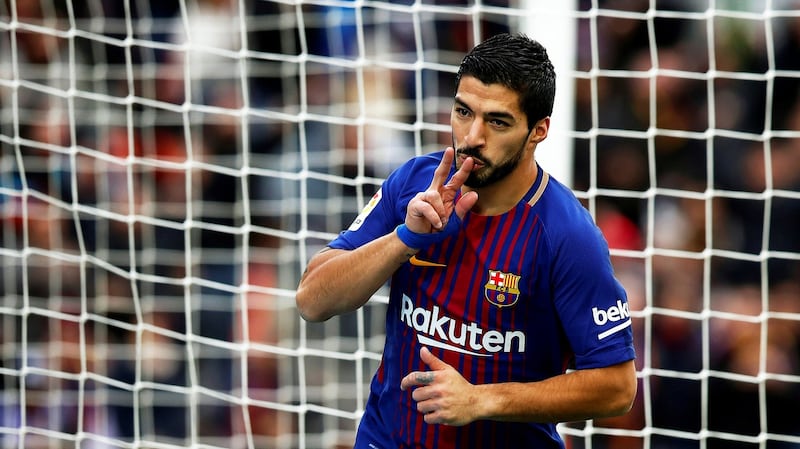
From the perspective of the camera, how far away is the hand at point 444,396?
7.62 feet

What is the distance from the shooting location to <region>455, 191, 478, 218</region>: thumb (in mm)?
2357

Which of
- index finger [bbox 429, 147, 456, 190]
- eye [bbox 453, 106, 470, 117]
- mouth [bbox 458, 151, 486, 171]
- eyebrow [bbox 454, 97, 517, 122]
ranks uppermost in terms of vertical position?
eye [bbox 453, 106, 470, 117]

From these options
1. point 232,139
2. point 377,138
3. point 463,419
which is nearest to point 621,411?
point 463,419

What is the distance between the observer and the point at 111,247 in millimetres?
5621

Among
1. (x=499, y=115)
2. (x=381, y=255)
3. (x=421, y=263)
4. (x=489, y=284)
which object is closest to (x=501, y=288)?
(x=489, y=284)

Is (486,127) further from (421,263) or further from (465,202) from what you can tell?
(421,263)

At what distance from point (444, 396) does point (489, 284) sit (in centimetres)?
Answer: 34

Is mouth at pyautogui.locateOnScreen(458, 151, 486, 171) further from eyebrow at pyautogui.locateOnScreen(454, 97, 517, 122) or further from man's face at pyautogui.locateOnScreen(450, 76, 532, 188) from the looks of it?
eyebrow at pyautogui.locateOnScreen(454, 97, 517, 122)

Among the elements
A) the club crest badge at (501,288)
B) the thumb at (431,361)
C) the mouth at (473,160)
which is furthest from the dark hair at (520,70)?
the thumb at (431,361)

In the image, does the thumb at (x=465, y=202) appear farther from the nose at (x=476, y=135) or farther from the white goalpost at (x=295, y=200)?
the white goalpost at (x=295, y=200)

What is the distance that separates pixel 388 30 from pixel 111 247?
73.9 inches

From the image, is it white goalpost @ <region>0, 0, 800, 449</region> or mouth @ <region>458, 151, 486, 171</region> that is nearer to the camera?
mouth @ <region>458, 151, 486, 171</region>

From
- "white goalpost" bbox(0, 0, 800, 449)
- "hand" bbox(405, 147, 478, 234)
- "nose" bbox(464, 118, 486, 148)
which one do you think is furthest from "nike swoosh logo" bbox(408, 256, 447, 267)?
"white goalpost" bbox(0, 0, 800, 449)

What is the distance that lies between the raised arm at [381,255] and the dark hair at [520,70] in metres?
0.23
